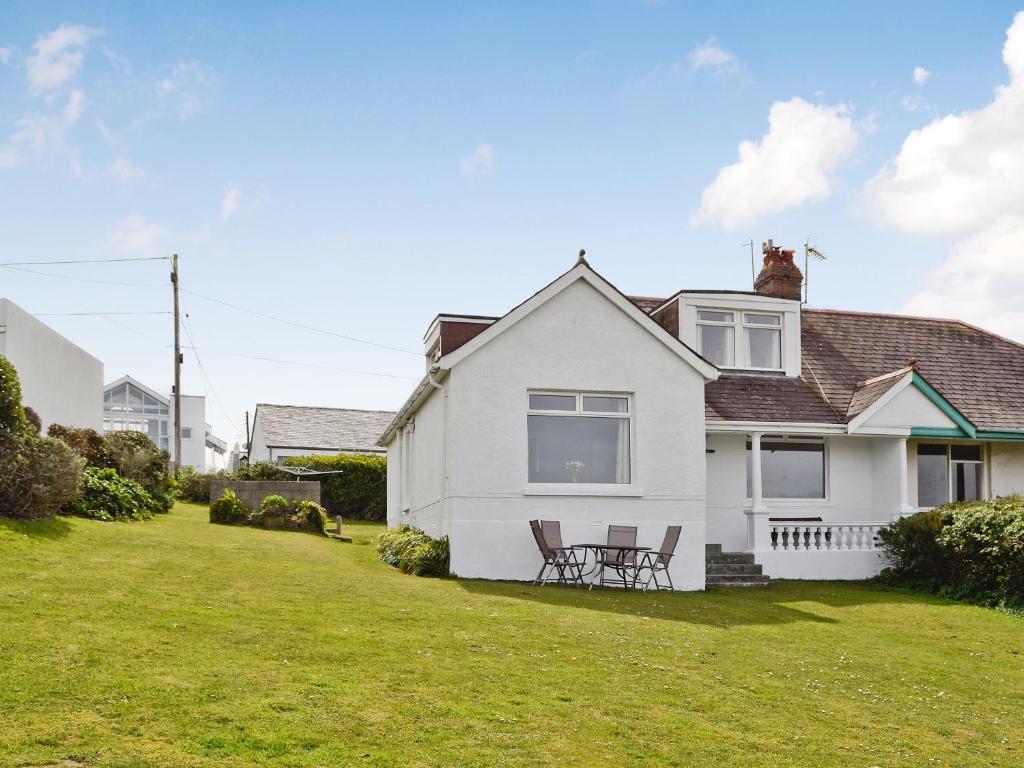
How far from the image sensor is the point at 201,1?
14023 mm

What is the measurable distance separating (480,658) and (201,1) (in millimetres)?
10031

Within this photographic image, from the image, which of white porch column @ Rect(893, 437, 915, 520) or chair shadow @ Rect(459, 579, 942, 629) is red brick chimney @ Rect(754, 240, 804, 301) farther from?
chair shadow @ Rect(459, 579, 942, 629)

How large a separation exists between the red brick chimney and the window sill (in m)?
8.42

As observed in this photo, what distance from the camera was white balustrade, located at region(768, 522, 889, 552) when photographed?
21.1m

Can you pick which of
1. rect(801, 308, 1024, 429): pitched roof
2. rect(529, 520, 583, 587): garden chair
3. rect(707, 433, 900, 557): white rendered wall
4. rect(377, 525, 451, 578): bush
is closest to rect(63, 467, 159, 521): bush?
rect(377, 525, 451, 578): bush

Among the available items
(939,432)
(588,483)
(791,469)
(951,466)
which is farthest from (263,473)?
(939,432)

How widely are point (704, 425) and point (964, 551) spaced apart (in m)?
5.38

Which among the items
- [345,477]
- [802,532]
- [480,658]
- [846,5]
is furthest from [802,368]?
[345,477]

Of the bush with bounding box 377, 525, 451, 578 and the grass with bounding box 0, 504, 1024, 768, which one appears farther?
the bush with bounding box 377, 525, 451, 578

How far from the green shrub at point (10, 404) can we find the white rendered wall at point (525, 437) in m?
7.17

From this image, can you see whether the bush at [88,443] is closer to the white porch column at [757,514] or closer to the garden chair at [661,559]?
the garden chair at [661,559]

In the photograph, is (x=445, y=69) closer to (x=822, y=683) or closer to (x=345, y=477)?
(x=822, y=683)

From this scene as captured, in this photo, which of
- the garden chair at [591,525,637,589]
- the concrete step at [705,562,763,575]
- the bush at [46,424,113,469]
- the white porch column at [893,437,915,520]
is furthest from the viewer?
the bush at [46,424,113,469]

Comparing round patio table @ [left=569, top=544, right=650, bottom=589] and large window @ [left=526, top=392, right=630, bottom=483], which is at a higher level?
Result: large window @ [left=526, top=392, right=630, bottom=483]
